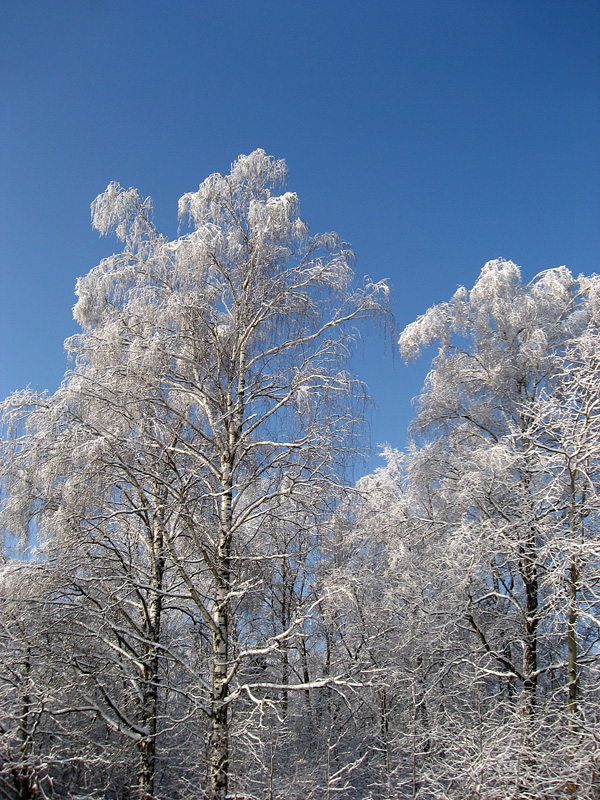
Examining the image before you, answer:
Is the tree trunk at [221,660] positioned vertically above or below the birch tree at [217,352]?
below

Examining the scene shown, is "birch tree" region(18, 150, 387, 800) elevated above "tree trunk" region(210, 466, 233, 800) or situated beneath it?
elevated above

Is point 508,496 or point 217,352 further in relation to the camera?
point 508,496

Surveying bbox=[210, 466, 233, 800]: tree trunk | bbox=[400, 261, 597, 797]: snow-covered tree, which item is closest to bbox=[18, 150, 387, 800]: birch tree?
bbox=[210, 466, 233, 800]: tree trunk

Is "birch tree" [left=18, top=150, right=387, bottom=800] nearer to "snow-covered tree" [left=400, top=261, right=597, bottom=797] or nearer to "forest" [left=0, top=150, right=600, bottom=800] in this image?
"forest" [left=0, top=150, right=600, bottom=800]

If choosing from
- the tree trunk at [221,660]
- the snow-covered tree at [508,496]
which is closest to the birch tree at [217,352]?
the tree trunk at [221,660]

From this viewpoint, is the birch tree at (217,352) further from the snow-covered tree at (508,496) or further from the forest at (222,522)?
the snow-covered tree at (508,496)

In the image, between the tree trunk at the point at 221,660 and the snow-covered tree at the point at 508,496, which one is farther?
the snow-covered tree at the point at 508,496

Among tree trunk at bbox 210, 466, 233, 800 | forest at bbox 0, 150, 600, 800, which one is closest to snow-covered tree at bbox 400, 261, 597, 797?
forest at bbox 0, 150, 600, 800

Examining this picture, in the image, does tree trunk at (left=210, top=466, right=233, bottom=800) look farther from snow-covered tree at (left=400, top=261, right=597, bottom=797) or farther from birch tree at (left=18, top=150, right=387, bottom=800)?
snow-covered tree at (left=400, top=261, right=597, bottom=797)

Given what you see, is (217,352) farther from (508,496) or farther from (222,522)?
(508,496)

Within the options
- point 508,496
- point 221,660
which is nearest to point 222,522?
point 221,660

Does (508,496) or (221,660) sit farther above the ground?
(508,496)

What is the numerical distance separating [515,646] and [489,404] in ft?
15.8

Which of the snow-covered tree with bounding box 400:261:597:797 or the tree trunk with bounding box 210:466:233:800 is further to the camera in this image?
the snow-covered tree with bounding box 400:261:597:797
